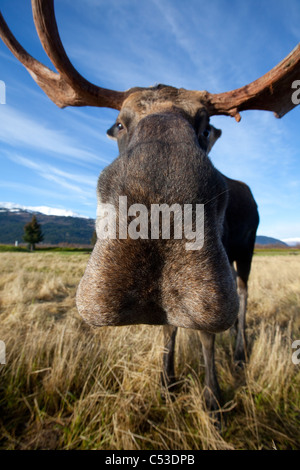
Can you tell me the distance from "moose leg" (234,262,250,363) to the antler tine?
2959 millimetres

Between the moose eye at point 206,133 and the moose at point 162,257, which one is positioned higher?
the moose eye at point 206,133

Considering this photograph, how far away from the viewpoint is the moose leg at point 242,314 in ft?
14.1

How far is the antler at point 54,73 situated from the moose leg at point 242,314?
3.82 m

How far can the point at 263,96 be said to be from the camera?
111 inches

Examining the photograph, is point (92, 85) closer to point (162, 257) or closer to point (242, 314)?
point (162, 257)

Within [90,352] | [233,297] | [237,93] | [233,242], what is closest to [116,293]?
[233,297]

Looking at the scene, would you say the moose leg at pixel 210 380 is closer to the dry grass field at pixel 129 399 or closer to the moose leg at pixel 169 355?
the dry grass field at pixel 129 399

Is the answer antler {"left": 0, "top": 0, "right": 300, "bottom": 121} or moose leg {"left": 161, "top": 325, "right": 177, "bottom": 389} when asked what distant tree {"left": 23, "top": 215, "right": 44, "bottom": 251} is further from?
moose leg {"left": 161, "top": 325, "right": 177, "bottom": 389}

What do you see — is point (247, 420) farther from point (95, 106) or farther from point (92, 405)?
point (95, 106)

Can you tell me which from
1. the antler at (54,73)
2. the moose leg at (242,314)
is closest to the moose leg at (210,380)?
the moose leg at (242,314)

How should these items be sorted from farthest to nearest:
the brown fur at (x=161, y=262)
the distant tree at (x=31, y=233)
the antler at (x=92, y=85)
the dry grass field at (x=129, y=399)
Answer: the distant tree at (x=31, y=233), the antler at (x=92, y=85), the dry grass field at (x=129, y=399), the brown fur at (x=161, y=262)

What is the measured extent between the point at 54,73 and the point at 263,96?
2700mm

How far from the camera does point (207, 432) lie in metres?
2.30

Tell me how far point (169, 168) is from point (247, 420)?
2.89m
